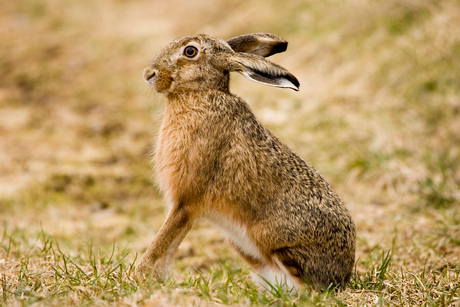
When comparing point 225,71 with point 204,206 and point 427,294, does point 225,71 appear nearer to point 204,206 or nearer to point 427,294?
point 204,206

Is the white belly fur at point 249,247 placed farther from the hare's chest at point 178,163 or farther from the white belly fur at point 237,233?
the hare's chest at point 178,163

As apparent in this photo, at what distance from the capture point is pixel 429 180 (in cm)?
611

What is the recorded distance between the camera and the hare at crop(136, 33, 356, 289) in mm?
3805

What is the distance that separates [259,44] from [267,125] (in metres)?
3.98

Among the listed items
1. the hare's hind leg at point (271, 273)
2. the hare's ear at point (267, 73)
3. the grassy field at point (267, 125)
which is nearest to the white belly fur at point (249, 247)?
the hare's hind leg at point (271, 273)

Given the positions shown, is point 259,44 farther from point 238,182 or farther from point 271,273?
point 271,273

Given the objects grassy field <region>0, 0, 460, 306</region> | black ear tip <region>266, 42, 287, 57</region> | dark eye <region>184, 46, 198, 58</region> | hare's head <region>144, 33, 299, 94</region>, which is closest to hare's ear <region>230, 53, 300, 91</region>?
hare's head <region>144, 33, 299, 94</region>

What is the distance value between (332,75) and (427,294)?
6180mm

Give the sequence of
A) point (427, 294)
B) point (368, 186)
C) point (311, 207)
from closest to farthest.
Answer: point (427, 294), point (311, 207), point (368, 186)

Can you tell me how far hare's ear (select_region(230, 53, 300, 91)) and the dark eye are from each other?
0.49 m

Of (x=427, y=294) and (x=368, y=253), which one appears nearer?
(x=427, y=294)

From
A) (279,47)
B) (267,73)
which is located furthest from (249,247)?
(279,47)

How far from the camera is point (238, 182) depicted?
12.9 ft

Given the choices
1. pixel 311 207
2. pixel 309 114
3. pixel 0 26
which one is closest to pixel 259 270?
pixel 311 207
